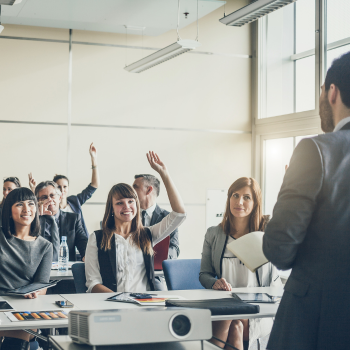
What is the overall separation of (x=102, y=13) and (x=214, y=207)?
3039mm

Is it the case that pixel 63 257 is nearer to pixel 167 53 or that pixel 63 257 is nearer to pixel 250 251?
pixel 250 251

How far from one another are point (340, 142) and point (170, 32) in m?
5.62

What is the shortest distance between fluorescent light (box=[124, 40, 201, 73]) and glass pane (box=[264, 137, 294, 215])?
2.18m

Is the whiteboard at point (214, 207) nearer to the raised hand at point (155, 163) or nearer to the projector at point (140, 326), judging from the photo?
the raised hand at point (155, 163)

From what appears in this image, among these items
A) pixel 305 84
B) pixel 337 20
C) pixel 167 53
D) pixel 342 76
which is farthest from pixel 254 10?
pixel 342 76

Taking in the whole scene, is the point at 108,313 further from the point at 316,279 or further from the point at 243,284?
the point at 243,284

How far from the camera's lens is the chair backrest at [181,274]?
3.36 m

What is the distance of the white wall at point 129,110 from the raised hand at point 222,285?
130 inches

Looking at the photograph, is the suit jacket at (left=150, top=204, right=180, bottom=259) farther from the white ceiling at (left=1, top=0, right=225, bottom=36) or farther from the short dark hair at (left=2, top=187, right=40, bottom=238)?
the white ceiling at (left=1, top=0, right=225, bottom=36)

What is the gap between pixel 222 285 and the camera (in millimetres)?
3006

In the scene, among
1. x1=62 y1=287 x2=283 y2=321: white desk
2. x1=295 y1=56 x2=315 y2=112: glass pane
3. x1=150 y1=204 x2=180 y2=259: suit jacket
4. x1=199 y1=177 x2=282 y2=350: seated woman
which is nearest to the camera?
x1=62 y1=287 x2=283 y2=321: white desk

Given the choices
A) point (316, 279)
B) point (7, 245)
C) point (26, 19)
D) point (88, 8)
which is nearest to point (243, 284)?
point (7, 245)

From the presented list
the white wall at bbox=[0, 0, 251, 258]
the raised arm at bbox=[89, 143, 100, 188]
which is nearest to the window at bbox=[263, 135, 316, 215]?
the white wall at bbox=[0, 0, 251, 258]

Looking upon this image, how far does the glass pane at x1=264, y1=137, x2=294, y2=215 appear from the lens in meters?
6.44
